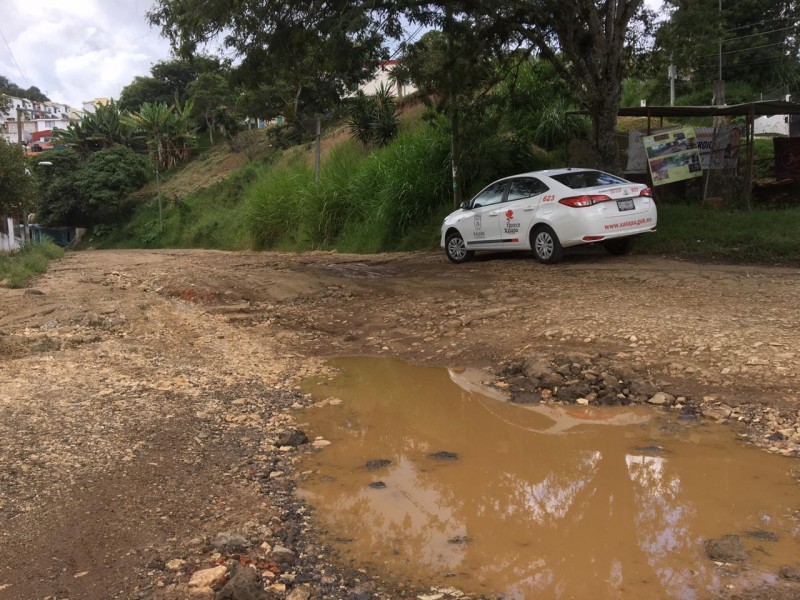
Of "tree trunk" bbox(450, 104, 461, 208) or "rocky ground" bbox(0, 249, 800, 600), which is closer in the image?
"rocky ground" bbox(0, 249, 800, 600)

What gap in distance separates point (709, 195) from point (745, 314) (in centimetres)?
841

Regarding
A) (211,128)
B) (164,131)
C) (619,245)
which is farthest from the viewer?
(211,128)

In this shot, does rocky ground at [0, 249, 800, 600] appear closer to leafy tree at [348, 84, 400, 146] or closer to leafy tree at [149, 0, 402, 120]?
leafy tree at [149, 0, 402, 120]

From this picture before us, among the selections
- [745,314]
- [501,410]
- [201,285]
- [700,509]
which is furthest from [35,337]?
[745,314]

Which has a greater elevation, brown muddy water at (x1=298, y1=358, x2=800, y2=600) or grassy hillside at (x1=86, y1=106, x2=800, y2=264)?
grassy hillside at (x1=86, y1=106, x2=800, y2=264)

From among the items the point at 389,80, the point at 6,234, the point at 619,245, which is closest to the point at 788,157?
the point at 619,245

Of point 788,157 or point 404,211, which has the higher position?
point 788,157

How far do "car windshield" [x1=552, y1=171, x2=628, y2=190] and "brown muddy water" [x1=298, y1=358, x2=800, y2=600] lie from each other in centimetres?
572

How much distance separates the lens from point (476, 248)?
40.1ft

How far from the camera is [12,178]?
23.4m

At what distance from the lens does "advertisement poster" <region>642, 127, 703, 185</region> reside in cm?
1391

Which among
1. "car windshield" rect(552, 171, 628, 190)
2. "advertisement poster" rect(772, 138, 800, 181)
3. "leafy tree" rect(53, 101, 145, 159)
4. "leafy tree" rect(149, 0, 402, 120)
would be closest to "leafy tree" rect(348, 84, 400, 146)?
"leafy tree" rect(149, 0, 402, 120)

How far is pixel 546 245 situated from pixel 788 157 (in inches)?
281

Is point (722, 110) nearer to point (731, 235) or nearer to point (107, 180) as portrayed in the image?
point (731, 235)
